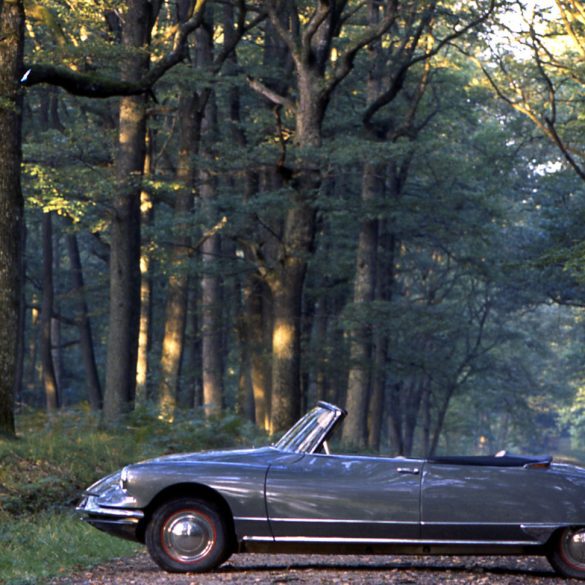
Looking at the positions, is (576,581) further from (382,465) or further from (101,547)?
(101,547)

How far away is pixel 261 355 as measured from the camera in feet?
110

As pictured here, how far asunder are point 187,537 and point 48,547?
7.95ft

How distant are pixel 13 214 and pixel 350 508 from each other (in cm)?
889

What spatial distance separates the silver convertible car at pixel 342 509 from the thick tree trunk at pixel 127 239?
1382 cm

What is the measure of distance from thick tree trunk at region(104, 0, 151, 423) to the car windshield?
13.5 m

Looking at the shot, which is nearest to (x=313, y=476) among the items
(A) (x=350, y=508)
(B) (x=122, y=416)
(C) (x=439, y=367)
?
(A) (x=350, y=508)

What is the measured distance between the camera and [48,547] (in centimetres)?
1120

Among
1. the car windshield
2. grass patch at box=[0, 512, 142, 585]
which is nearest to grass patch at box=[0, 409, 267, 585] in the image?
grass patch at box=[0, 512, 142, 585]

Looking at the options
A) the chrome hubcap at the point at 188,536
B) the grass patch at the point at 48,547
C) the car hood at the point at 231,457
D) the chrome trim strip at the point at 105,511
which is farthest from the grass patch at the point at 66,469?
the car hood at the point at 231,457

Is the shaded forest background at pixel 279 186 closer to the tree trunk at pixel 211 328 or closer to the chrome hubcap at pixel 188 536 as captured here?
the tree trunk at pixel 211 328

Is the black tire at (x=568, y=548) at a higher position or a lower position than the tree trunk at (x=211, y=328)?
lower

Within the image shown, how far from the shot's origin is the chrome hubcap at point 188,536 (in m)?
9.30

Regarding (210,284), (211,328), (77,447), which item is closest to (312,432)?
(77,447)

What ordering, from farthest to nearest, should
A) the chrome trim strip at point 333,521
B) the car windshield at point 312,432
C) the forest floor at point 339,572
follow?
1. the car windshield at point 312,432
2. the chrome trim strip at point 333,521
3. the forest floor at point 339,572
